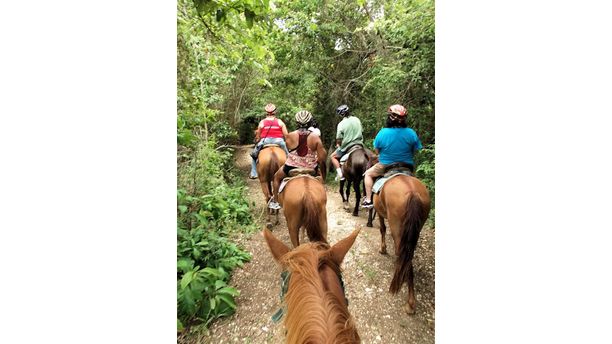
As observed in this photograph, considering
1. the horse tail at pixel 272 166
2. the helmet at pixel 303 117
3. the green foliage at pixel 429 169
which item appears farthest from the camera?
the horse tail at pixel 272 166

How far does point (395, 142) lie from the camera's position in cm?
198

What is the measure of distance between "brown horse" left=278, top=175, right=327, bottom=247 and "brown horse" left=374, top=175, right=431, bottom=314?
0.50 meters

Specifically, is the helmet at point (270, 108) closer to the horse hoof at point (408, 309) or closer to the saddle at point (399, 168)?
the saddle at point (399, 168)

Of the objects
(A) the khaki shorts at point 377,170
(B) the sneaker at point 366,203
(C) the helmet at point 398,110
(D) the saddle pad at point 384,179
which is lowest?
(B) the sneaker at point 366,203

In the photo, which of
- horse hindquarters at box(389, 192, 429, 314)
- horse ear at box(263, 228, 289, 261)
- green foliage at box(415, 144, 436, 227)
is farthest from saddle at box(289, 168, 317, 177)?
horse ear at box(263, 228, 289, 261)

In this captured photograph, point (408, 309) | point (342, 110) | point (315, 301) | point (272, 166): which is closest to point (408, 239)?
point (408, 309)

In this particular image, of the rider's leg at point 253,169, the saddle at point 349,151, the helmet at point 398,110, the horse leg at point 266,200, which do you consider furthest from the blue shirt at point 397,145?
the rider's leg at point 253,169

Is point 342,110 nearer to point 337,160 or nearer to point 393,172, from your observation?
point 393,172

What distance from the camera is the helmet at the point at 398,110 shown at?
5.44ft

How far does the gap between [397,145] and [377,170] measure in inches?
24.6
